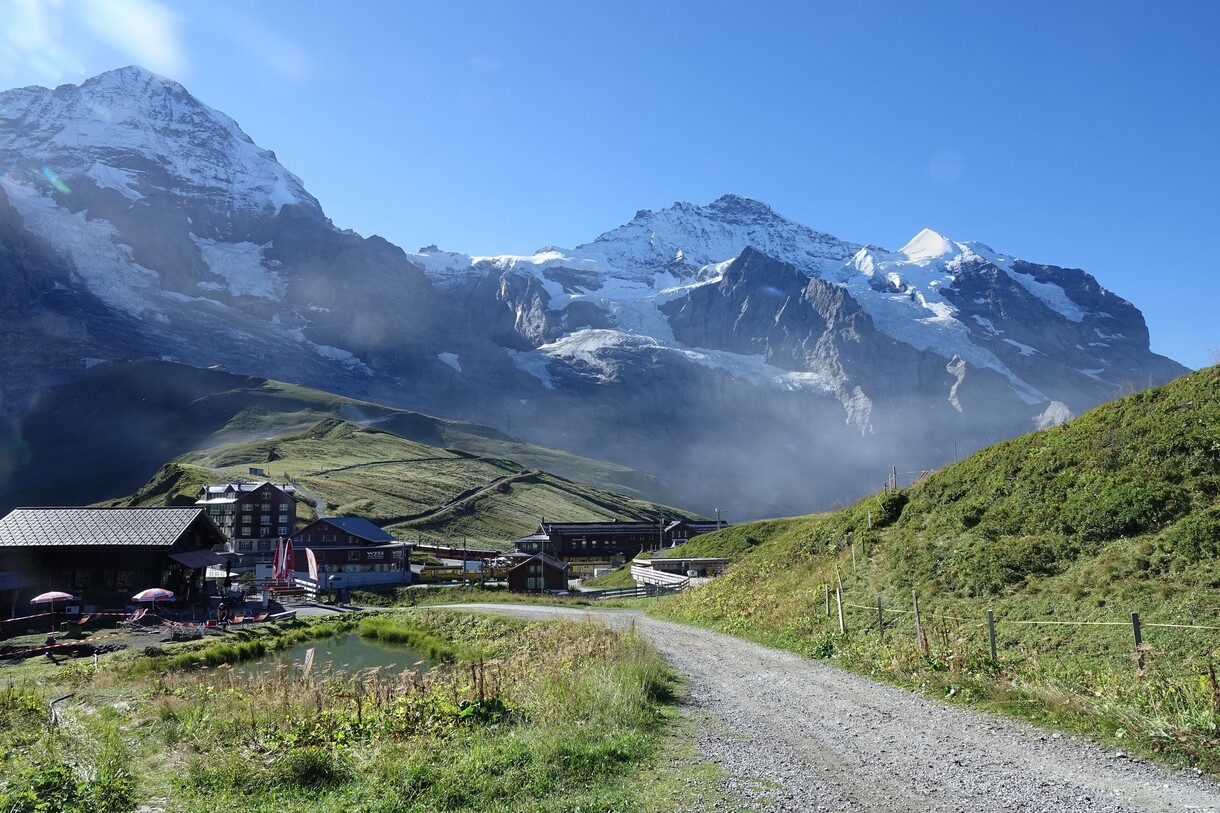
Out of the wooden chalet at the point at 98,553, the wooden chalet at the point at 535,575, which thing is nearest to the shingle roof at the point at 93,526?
the wooden chalet at the point at 98,553

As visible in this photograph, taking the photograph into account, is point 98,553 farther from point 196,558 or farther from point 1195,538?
point 1195,538

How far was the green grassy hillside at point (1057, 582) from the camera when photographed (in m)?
13.1

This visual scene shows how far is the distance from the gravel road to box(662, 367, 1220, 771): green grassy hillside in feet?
3.41

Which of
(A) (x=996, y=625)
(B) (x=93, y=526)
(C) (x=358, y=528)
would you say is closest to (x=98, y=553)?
(B) (x=93, y=526)

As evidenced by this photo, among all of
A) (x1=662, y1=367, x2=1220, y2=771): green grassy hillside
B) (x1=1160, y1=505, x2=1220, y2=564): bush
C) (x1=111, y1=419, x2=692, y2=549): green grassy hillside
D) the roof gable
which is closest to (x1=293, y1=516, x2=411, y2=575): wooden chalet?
the roof gable

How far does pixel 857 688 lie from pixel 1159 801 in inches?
309

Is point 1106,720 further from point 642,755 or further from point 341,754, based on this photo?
point 341,754

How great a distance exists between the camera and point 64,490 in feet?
534

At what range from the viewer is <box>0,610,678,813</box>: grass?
10.3 m

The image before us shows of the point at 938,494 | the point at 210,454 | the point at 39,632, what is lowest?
the point at 39,632

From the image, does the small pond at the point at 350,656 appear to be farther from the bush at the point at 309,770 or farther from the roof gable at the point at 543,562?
the roof gable at the point at 543,562

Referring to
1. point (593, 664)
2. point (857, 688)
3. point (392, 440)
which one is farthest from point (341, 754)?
point (392, 440)

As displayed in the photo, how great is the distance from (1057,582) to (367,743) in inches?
666

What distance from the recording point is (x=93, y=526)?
159 feet
